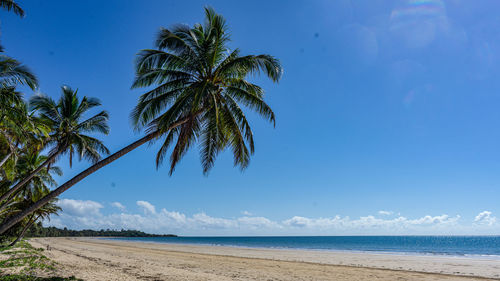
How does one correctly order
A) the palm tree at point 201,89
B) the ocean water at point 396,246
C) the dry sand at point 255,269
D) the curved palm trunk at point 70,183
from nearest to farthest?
the curved palm trunk at point 70,183 → the palm tree at point 201,89 → the dry sand at point 255,269 → the ocean water at point 396,246

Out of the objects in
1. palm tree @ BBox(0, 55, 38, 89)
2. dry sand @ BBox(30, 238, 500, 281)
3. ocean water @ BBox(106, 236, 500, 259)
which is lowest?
ocean water @ BBox(106, 236, 500, 259)

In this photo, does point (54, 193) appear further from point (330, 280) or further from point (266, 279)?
point (330, 280)

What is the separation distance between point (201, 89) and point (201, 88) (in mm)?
59

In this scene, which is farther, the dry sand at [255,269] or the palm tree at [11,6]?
the dry sand at [255,269]

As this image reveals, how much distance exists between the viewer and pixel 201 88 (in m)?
7.81

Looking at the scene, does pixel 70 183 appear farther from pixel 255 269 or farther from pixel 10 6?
pixel 255 269

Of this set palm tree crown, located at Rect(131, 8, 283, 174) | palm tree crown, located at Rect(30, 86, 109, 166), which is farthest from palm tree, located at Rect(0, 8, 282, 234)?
palm tree crown, located at Rect(30, 86, 109, 166)

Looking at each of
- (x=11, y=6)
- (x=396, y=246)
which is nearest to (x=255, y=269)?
(x=11, y=6)

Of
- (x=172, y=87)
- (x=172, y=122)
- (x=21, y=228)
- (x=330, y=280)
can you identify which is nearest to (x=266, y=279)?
(x=330, y=280)

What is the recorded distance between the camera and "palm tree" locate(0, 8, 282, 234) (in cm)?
838

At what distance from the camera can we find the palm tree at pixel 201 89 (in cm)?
838

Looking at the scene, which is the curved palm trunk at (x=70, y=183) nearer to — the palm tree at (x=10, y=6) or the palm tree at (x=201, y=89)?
the palm tree at (x=201, y=89)

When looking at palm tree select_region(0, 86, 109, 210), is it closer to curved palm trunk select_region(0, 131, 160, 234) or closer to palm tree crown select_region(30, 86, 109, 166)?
palm tree crown select_region(30, 86, 109, 166)

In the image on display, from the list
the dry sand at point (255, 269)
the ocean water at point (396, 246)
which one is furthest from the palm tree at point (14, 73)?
the ocean water at point (396, 246)
